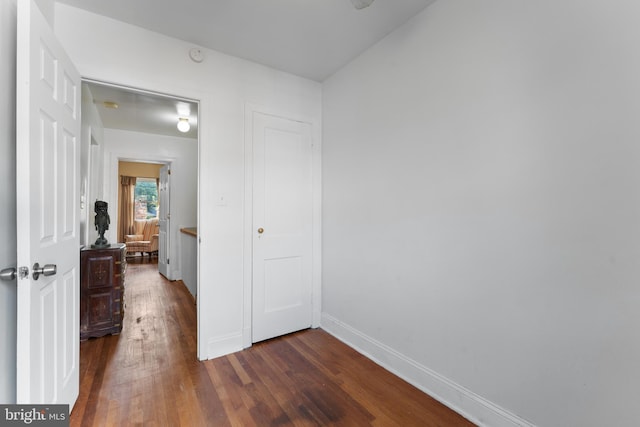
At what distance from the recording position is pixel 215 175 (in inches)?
96.6

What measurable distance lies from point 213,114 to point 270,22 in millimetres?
861

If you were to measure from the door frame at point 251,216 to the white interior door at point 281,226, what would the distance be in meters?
0.04

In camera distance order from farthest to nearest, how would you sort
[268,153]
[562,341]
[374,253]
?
1. [268,153]
2. [374,253]
3. [562,341]

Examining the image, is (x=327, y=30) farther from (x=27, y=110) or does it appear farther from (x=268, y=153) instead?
(x=27, y=110)

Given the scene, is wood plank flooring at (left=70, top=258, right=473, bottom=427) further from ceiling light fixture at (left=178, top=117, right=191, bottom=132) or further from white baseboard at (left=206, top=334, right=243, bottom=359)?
ceiling light fixture at (left=178, top=117, right=191, bottom=132)

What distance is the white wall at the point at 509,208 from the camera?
1208 millimetres

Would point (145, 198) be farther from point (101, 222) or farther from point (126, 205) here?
point (101, 222)

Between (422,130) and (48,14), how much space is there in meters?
2.53

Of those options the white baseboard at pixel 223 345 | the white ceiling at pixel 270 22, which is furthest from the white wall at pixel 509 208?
the white baseboard at pixel 223 345

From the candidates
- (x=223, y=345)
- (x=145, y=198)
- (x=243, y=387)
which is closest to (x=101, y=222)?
(x=223, y=345)

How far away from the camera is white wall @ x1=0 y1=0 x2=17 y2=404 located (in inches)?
47.7

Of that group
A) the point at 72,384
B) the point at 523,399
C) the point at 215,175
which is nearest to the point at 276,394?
the point at 72,384

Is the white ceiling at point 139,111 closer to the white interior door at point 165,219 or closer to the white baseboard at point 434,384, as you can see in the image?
the white interior door at point 165,219

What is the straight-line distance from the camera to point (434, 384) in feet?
6.22
